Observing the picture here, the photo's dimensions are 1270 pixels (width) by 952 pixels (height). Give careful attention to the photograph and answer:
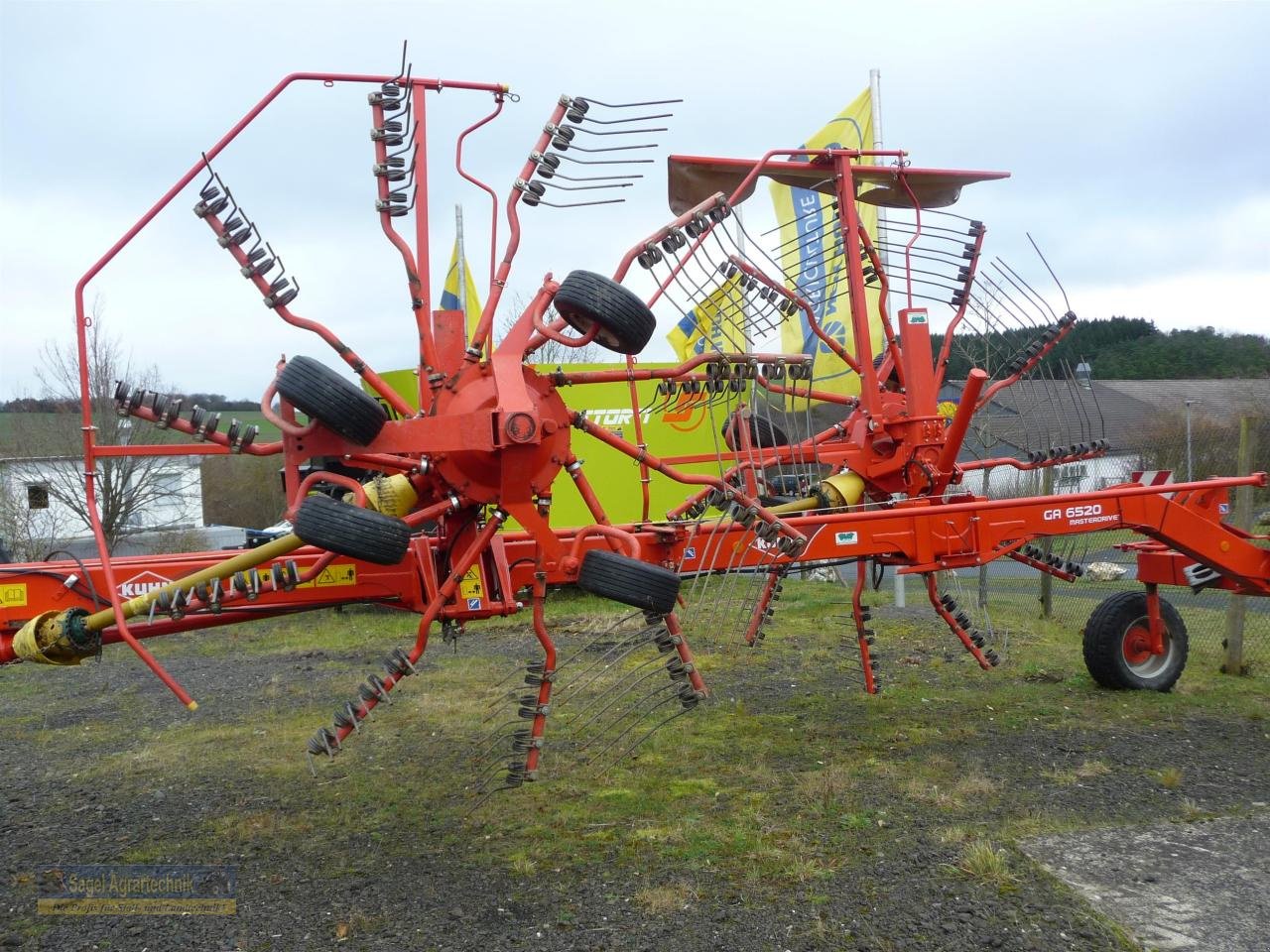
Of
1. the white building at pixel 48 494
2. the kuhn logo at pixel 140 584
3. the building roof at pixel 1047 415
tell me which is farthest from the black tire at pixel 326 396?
the white building at pixel 48 494

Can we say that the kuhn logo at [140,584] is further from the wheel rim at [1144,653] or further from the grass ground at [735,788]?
the wheel rim at [1144,653]

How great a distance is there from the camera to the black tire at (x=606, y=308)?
4387 mm

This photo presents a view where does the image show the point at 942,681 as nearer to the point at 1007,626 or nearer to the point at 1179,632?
the point at 1179,632

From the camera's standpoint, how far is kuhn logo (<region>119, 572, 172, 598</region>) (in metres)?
4.96

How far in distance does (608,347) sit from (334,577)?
5.62 ft

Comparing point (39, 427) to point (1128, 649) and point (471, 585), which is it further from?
point (1128, 649)

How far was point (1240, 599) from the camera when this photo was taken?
8383 millimetres

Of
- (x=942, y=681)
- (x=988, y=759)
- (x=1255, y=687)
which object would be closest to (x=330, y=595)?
(x=988, y=759)

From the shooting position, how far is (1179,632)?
7.80 m

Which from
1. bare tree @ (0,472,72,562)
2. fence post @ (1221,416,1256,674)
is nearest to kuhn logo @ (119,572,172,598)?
fence post @ (1221,416,1256,674)

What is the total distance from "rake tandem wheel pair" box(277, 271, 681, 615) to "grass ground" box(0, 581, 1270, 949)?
49.3 inches

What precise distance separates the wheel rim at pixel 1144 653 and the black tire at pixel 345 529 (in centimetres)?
580

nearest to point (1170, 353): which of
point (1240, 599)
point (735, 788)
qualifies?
point (1240, 599)

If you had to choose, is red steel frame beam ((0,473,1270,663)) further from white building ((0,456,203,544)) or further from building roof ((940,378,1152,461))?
white building ((0,456,203,544))
